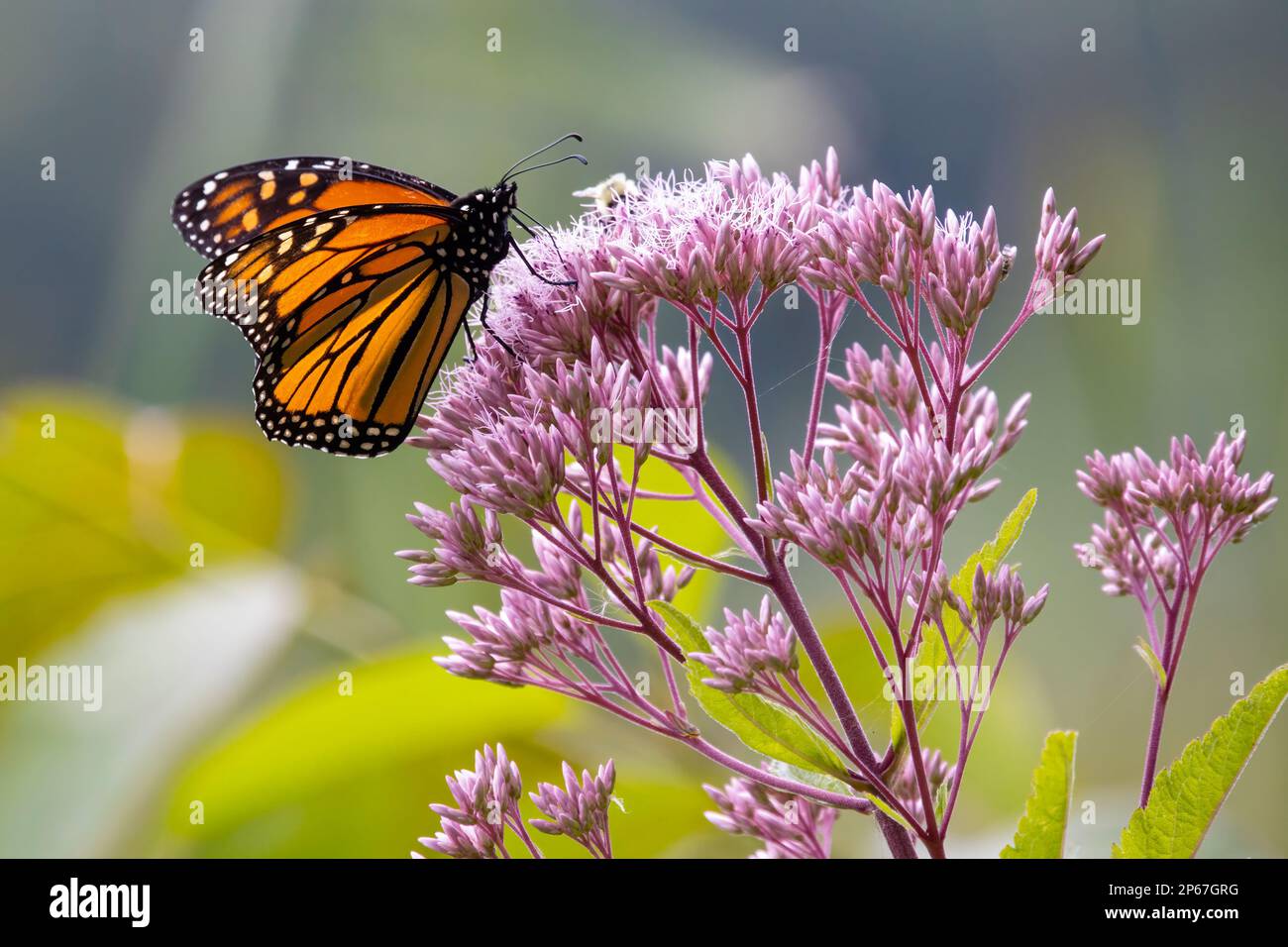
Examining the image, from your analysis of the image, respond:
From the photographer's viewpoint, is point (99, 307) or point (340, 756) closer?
point (340, 756)

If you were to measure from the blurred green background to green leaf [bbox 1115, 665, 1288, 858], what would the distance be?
36 centimetres

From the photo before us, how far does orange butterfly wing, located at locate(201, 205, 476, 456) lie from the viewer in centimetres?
153

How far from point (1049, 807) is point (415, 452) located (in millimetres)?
2333

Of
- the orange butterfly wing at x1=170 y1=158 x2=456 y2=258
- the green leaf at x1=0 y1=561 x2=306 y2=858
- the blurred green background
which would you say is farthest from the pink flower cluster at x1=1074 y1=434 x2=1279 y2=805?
the green leaf at x1=0 y1=561 x2=306 y2=858

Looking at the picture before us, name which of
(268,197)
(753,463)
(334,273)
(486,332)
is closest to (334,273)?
(334,273)

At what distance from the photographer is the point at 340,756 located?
1.76 meters

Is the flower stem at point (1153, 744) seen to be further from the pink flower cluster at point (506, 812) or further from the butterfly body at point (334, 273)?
the butterfly body at point (334, 273)

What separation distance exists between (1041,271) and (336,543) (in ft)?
7.07

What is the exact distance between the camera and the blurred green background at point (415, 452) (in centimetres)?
187

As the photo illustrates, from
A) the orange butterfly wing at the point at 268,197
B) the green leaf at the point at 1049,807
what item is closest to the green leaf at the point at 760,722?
the green leaf at the point at 1049,807

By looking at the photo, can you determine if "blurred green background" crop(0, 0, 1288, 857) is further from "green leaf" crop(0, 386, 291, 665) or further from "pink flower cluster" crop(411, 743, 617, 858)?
"pink flower cluster" crop(411, 743, 617, 858)
